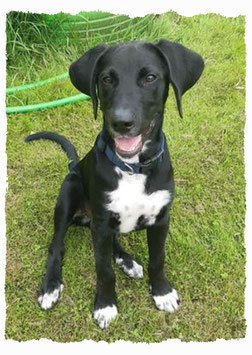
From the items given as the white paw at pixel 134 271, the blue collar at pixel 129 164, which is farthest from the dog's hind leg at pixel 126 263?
the blue collar at pixel 129 164

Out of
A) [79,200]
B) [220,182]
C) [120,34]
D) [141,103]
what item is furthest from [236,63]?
[141,103]

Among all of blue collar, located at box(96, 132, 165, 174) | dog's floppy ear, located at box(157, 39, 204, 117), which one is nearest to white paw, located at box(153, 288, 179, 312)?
blue collar, located at box(96, 132, 165, 174)

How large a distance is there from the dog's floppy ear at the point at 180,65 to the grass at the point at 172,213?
5.33 feet

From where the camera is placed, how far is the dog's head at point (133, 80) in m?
2.84

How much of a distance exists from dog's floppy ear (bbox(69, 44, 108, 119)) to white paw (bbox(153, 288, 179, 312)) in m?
1.60

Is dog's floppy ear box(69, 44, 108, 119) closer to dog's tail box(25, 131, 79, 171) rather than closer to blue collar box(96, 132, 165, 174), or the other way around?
blue collar box(96, 132, 165, 174)

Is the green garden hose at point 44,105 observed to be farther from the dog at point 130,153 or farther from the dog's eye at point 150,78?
the dog's eye at point 150,78

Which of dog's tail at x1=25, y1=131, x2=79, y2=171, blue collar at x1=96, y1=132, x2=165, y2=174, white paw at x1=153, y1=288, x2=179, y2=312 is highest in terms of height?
blue collar at x1=96, y1=132, x2=165, y2=174

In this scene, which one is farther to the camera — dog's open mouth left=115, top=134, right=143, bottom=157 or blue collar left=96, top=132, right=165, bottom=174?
blue collar left=96, top=132, right=165, bottom=174

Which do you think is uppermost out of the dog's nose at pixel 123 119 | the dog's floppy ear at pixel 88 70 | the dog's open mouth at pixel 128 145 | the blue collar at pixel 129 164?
the dog's floppy ear at pixel 88 70

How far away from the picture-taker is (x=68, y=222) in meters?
4.10

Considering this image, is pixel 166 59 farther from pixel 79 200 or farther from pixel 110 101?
pixel 79 200

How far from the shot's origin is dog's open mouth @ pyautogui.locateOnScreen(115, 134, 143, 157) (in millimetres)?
3025

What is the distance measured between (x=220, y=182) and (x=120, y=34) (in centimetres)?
245
